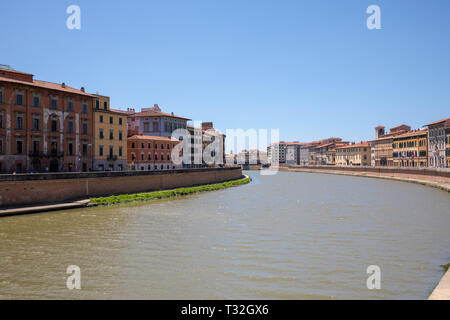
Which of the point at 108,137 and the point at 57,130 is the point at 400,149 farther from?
the point at 57,130

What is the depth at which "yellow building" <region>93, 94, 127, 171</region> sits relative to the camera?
52.4 m

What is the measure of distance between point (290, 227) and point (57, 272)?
44.2 feet

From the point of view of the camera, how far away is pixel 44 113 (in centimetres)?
4344

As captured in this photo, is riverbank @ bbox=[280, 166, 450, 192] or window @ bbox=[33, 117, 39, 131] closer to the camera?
window @ bbox=[33, 117, 39, 131]

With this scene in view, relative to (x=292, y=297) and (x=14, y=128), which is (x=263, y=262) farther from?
(x=14, y=128)

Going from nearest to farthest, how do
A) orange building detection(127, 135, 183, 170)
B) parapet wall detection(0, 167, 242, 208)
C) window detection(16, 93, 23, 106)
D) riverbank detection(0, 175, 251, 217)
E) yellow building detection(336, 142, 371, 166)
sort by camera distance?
riverbank detection(0, 175, 251, 217) → parapet wall detection(0, 167, 242, 208) → window detection(16, 93, 23, 106) → orange building detection(127, 135, 183, 170) → yellow building detection(336, 142, 371, 166)

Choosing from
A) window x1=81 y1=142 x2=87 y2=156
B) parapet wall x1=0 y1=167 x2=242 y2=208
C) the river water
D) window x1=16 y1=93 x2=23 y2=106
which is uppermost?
window x1=16 y1=93 x2=23 y2=106

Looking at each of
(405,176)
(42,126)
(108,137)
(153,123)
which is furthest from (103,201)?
(405,176)

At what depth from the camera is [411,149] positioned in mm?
98625

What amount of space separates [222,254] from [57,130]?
3551 cm

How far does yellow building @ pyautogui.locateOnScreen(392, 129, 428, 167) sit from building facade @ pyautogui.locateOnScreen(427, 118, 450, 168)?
4149 millimetres

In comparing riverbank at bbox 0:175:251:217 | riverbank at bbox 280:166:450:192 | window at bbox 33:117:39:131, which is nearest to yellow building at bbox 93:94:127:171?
window at bbox 33:117:39:131

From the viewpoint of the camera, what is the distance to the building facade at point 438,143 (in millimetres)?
75375

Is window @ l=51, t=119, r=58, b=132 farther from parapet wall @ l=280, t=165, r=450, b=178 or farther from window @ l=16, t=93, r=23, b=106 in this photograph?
parapet wall @ l=280, t=165, r=450, b=178
